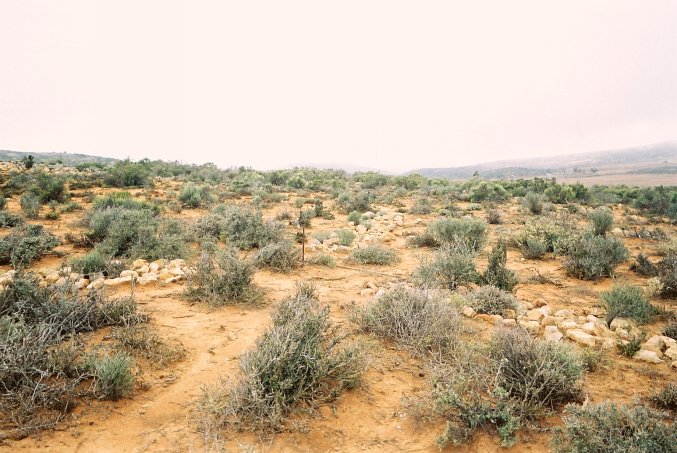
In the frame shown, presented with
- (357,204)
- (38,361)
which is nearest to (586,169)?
(357,204)

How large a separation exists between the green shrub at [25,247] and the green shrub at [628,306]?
8.95 metres

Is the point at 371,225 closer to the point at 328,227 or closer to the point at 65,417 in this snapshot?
the point at 328,227

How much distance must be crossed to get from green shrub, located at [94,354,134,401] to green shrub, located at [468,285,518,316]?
13.5 feet

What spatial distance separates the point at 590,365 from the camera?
3.64 metres

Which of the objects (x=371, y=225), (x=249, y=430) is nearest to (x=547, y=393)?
(x=249, y=430)

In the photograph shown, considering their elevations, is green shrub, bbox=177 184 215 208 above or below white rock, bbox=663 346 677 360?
above

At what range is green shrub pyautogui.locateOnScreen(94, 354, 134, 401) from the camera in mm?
2963

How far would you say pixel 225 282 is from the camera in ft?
17.7

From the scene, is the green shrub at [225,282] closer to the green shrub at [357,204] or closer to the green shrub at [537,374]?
the green shrub at [537,374]

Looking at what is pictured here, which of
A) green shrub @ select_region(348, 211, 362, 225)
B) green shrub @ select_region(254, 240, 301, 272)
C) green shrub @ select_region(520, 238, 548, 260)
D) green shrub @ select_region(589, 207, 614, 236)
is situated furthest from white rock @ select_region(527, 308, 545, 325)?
green shrub @ select_region(348, 211, 362, 225)

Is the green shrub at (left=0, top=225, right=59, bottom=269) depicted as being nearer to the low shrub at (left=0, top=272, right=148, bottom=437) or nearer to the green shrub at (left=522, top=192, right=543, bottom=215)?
the low shrub at (left=0, top=272, right=148, bottom=437)

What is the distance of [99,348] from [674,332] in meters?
6.35

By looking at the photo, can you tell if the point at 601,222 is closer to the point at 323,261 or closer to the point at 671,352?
the point at 671,352

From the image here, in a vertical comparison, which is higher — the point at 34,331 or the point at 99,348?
the point at 34,331
